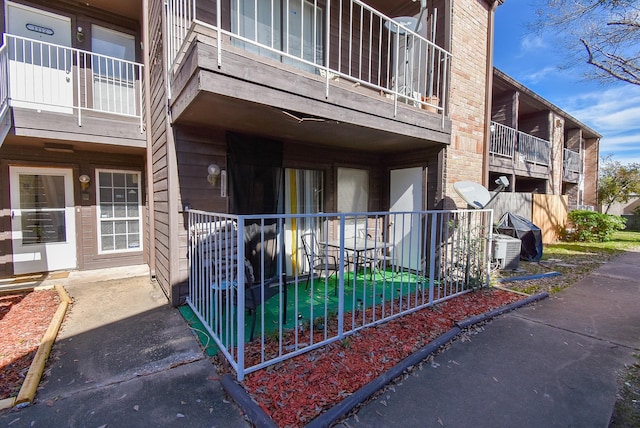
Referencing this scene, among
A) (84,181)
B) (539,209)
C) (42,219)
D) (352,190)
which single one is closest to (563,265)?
(539,209)

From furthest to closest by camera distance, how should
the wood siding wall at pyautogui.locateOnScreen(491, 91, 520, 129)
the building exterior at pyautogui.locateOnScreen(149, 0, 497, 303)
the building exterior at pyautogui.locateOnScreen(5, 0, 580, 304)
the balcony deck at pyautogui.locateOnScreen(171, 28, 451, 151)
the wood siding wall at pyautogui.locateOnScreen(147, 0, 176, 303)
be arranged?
the wood siding wall at pyautogui.locateOnScreen(491, 91, 520, 129) < the wood siding wall at pyautogui.locateOnScreen(147, 0, 176, 303) < the building exterior at pyautogui.locateOnScreen(5, 0, 580, 304) < the building exterior at pyautogui.locateOnScreen(149, 0, 497, 303) < the balcony deck at pyautogui.locateOnScreen(171, 28, 451, 151)

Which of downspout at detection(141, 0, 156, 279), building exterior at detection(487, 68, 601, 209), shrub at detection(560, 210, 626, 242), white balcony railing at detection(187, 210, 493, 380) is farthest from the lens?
shrub at detection(560, 210, 626, 242)

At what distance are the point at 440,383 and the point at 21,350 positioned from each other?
4.07m

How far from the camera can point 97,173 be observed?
615cm

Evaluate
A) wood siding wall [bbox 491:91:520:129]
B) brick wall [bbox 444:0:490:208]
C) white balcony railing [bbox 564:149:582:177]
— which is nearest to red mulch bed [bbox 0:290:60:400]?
brick wall [bbox 444:0:490:208]

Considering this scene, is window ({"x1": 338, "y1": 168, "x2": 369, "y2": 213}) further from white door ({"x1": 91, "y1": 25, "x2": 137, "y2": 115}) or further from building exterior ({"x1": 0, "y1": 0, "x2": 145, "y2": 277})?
white door ({"x1": 91, "y1": 25, "x2": 137, "y2": 115})

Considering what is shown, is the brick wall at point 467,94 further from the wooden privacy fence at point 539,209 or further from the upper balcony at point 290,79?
the wooden privacy fence at point 539,209

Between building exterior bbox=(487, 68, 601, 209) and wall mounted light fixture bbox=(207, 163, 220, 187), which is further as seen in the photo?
building exterior bbox=(487, 68, 601, 209)

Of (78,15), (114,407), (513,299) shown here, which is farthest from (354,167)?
(78,15)

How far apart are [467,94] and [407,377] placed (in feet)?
18.8

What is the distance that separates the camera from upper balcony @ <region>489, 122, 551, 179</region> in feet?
29.3

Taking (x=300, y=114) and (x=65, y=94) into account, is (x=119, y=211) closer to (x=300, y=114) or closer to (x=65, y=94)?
(x=65, y=94)

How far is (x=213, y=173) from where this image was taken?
4.14m

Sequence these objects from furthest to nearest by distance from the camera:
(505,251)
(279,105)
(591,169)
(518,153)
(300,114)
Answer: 1. (591,169)
2. (518,153)
3. (505,251)
4. (300,114)
5. (279,105)
